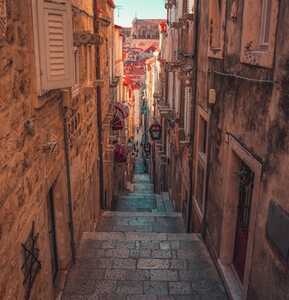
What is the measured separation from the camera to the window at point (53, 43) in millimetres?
4547

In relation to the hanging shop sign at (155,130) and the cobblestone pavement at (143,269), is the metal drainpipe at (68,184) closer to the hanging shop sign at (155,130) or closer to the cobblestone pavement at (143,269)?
the cobblestone pavement at (143,269)

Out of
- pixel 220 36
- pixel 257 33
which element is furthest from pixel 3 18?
pixel 220 36

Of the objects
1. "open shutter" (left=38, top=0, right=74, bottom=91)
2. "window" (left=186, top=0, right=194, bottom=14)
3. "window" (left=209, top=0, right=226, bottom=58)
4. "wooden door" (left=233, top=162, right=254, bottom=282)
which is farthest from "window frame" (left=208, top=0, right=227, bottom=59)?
"window" (left=186, top=0, right=194, bottom=14)

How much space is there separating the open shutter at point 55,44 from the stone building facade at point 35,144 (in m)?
0.01

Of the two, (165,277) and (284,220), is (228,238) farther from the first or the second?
(284,220)

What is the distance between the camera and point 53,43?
4734 mm

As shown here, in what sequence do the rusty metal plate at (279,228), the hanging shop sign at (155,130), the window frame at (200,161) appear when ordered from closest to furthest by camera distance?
the rusty metal plate at (279,228) → the window frame at (200,161) → the hanging shop sign at (155,130)

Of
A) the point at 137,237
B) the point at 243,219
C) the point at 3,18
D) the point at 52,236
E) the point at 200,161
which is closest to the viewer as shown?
the point at 3,18

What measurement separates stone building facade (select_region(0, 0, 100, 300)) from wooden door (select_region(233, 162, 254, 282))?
121 inches

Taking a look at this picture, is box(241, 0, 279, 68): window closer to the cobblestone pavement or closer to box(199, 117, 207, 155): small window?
box(199, 117, 207, 155): small window

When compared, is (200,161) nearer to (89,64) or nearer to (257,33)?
(89,64)

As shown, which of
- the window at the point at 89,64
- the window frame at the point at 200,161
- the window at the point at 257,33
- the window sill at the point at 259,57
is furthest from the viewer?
the window at the point at 89,64

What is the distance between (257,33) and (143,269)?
477cm

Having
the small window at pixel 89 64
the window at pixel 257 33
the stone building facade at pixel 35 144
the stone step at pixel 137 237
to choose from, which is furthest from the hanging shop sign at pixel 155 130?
the window at pixel 257 33
